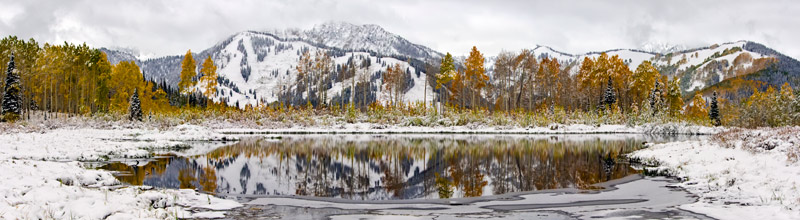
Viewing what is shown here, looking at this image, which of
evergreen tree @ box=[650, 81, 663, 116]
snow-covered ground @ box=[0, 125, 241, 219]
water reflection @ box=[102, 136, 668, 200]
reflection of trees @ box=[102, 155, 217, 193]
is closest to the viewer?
snow-covered ground @ box=[0, 125, 241, 219]

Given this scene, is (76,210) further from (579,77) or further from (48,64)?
(579,77)

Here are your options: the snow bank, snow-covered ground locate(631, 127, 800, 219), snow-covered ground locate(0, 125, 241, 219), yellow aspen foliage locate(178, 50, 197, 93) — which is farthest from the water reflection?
yellow aspen foliage locate(178, 50, 197, 93)

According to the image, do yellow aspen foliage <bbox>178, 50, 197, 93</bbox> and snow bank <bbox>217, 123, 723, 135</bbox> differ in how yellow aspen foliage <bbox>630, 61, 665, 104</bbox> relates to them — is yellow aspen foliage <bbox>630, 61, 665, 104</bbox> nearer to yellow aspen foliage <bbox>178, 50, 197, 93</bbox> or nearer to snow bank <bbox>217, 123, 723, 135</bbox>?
snow bank <bbox>217, 123, 723, 135</bbox>

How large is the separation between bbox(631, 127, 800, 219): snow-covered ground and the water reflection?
2.12m

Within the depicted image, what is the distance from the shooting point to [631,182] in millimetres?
12625

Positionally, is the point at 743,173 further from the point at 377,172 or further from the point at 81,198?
the point at 81,198

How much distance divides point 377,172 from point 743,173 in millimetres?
9969

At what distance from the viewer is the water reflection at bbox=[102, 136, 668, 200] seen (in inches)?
455

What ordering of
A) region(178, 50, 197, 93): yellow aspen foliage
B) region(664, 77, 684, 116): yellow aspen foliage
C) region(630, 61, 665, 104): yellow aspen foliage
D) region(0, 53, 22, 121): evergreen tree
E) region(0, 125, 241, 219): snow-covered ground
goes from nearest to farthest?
region(0, 125, 241, 219): snow-covered ground
region(0, 53, 22, 121): evergreen tree
region(178, 50, 197, 93): yellow aspen foliage
region(630, 61, 665, 104): yellow aspen foliage
region(664, 77, 684, 116): yellow aspen foliage

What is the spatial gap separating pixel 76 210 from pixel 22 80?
201 ft

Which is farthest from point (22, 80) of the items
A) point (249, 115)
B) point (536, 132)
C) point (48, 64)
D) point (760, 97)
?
point (760, 97)

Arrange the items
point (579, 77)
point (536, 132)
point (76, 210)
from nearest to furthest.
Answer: point (76, 210)
point (536, 132)
point (579, 77)

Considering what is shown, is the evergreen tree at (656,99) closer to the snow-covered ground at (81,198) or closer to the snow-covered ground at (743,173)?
the snow-covered ground at (743,173)

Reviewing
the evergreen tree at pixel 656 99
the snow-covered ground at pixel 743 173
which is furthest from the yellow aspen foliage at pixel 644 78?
the snow-covered ground at pixel 743 173
